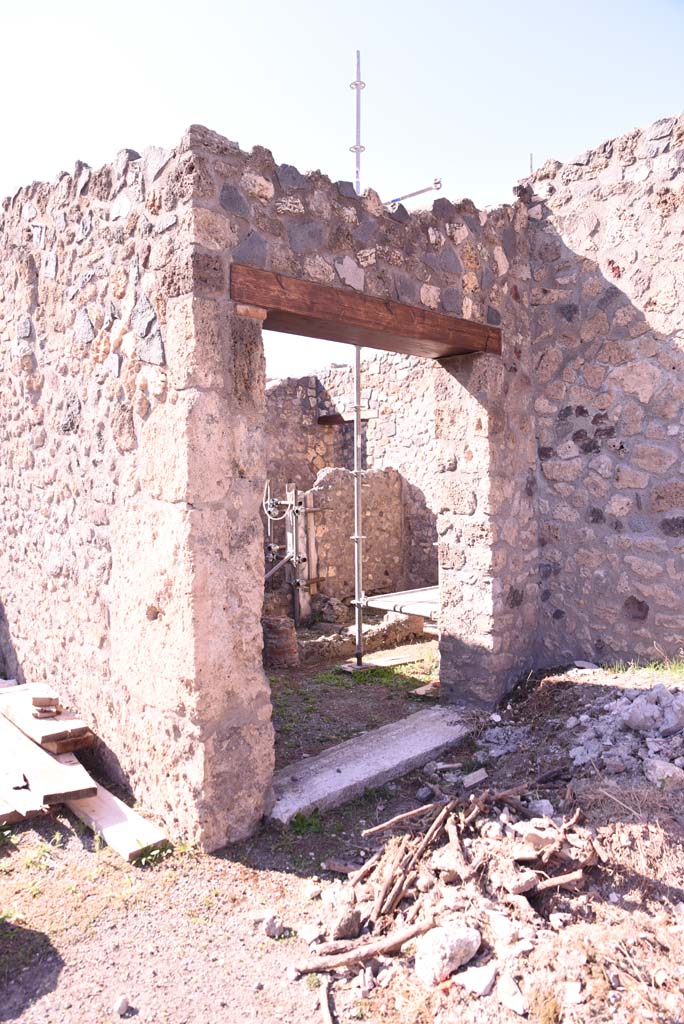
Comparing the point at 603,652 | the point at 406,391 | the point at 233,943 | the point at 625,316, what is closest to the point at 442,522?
the point at 603,652

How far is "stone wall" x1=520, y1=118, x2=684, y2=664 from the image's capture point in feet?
14.4

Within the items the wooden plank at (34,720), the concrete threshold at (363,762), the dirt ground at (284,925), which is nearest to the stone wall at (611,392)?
the concrete threshold at (363,762)

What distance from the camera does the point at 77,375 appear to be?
12.9 feet

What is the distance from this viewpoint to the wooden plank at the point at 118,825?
3.17 meters

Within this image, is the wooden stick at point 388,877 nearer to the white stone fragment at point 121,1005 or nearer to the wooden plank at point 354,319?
the white stone fragment at point 121,1005

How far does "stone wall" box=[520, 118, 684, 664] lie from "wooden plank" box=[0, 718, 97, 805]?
10.2 ft

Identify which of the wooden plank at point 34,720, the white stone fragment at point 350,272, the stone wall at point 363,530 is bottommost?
the wooden plank at point 34,720

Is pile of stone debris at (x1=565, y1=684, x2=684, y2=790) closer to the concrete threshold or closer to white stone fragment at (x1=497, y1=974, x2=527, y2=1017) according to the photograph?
the concrete threshold

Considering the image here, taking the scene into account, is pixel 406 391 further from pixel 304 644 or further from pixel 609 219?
pixel 609 219

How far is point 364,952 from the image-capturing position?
8.34ft

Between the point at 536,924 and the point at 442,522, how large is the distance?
275 centimetres

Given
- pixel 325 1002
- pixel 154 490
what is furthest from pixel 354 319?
pixel 325 1002

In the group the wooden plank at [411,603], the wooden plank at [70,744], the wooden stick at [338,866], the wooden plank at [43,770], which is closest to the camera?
the wooden stick at [338,866]

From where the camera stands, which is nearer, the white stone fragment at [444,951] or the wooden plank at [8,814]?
the white stone fragment at [444,951]
